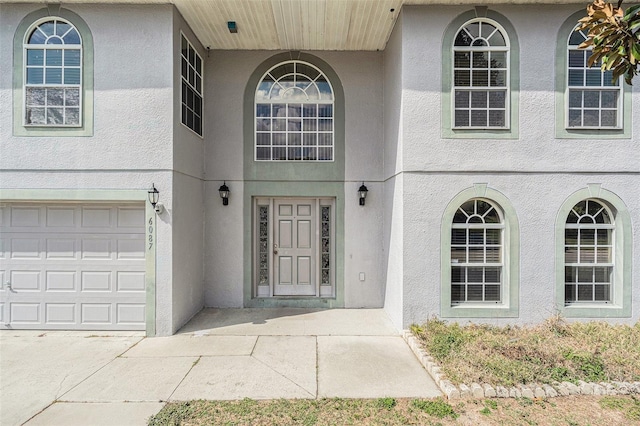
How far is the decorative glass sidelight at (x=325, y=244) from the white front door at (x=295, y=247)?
154mm

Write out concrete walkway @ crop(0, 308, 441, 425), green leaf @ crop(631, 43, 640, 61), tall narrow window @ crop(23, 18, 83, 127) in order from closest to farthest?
green leaf @ crop(631, 43, 640, 61)
concrete walkway @ crop(0, 308, 441, 425)
tall narrow window @ crop(23, 18, 83, 127)

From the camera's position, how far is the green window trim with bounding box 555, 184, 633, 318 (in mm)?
5648

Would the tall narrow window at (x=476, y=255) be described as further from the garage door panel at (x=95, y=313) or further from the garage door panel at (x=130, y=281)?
the garage door panel at (x=95, y=313)

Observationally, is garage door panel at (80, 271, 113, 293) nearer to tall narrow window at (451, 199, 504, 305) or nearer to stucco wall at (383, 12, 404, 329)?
stucco wall at (383, 12, 404, 329)

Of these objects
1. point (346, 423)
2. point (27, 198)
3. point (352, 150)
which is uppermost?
point (352, 150)

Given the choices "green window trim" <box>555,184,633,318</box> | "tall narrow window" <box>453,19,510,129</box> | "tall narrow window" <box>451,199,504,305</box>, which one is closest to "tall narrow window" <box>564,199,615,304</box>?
"green window trim" <box>555,184,633,318</box>

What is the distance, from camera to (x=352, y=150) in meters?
7.03

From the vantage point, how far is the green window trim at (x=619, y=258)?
18.5ft

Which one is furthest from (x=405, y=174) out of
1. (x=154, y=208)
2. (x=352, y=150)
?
(x=154, y=208)

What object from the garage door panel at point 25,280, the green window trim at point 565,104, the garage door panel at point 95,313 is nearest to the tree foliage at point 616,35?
the green window trim at point 565,104

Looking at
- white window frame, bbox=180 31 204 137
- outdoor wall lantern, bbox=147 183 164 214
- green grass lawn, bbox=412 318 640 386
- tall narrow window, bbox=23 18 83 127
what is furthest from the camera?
white window frame, bbox=180 31 204 137

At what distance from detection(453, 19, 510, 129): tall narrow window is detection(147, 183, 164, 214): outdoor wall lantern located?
5.21m

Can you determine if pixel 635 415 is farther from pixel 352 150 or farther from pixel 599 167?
pixel 352 150

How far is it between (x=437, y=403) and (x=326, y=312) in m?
3.27
